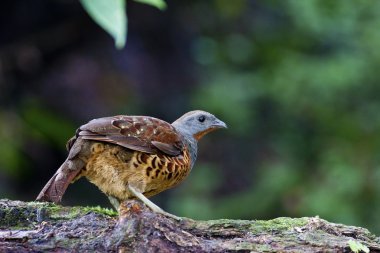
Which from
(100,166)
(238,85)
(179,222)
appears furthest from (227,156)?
(179,222)

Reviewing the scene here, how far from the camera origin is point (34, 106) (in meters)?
9.12

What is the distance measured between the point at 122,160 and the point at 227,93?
5.53m

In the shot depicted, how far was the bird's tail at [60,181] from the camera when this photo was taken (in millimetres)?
4387

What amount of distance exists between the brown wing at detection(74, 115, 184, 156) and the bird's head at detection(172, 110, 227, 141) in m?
0.47

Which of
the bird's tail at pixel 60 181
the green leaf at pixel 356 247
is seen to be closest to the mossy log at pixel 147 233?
the green leaf at pixel 356 247

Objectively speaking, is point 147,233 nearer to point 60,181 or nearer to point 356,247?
point 356,247

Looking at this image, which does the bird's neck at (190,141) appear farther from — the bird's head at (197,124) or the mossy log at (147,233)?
the mossy log at (147,233)

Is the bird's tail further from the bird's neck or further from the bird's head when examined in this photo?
the bird's head

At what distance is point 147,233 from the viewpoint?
3348 mm

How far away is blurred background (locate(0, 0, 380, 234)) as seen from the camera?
29.9ft

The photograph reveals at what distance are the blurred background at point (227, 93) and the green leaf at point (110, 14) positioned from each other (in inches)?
274

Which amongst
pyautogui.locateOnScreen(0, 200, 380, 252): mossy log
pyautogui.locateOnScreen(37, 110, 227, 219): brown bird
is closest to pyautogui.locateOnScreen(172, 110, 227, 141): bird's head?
pyautogui.locateOnScreen(37, 110, 227, 219): brown bird

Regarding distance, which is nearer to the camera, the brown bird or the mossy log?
the mossy log

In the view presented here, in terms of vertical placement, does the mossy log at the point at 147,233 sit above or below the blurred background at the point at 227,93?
below
